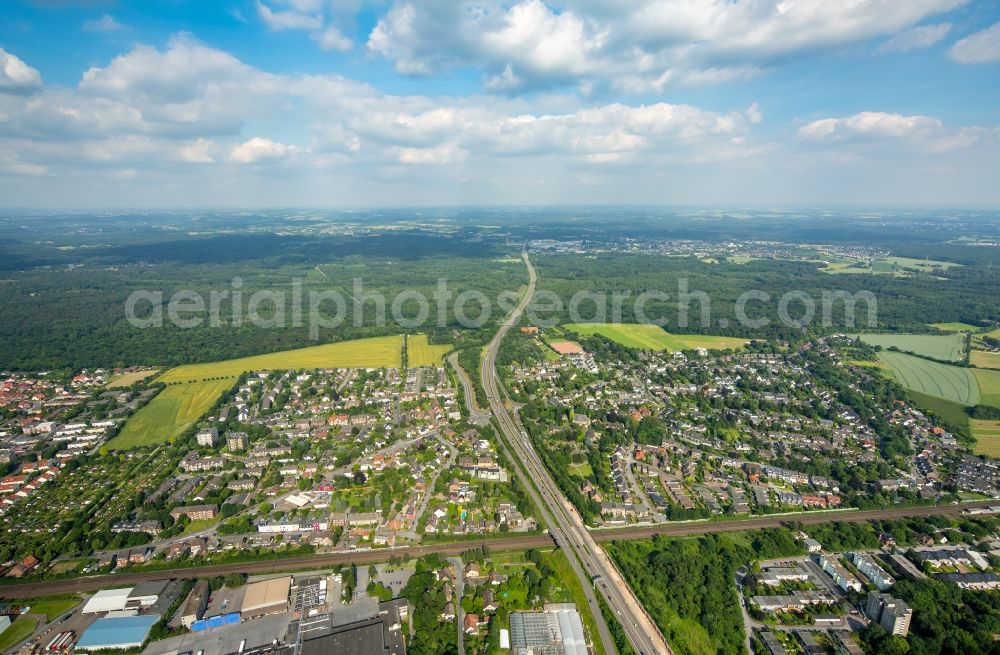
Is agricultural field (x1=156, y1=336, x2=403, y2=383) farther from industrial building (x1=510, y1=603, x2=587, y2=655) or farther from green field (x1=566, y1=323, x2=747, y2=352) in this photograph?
industrial building (x1=510, y1=603, x2=587, y2=655)

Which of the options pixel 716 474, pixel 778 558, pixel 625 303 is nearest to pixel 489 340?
pixel 625 303

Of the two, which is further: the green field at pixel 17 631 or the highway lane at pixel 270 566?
the highway lane at pixel 270 566

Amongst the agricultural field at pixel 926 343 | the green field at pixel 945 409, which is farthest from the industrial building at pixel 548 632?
the agricultural field at pixel 926 343

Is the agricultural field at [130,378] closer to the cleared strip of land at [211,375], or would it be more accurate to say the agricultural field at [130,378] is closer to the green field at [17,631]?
the cleared strip of land at [211,375]

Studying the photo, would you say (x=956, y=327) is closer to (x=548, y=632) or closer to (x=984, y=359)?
(x=984, y=359)

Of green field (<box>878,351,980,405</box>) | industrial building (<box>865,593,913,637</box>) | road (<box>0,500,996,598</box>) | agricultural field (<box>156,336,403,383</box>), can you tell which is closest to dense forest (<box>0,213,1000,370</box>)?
agricultural field (<box>156,336,403,383</box>)

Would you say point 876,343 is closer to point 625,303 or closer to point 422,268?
point 625,303

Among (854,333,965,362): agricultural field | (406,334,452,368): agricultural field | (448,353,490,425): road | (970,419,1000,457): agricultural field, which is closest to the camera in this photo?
(970,419,1000,457): agricultural field
